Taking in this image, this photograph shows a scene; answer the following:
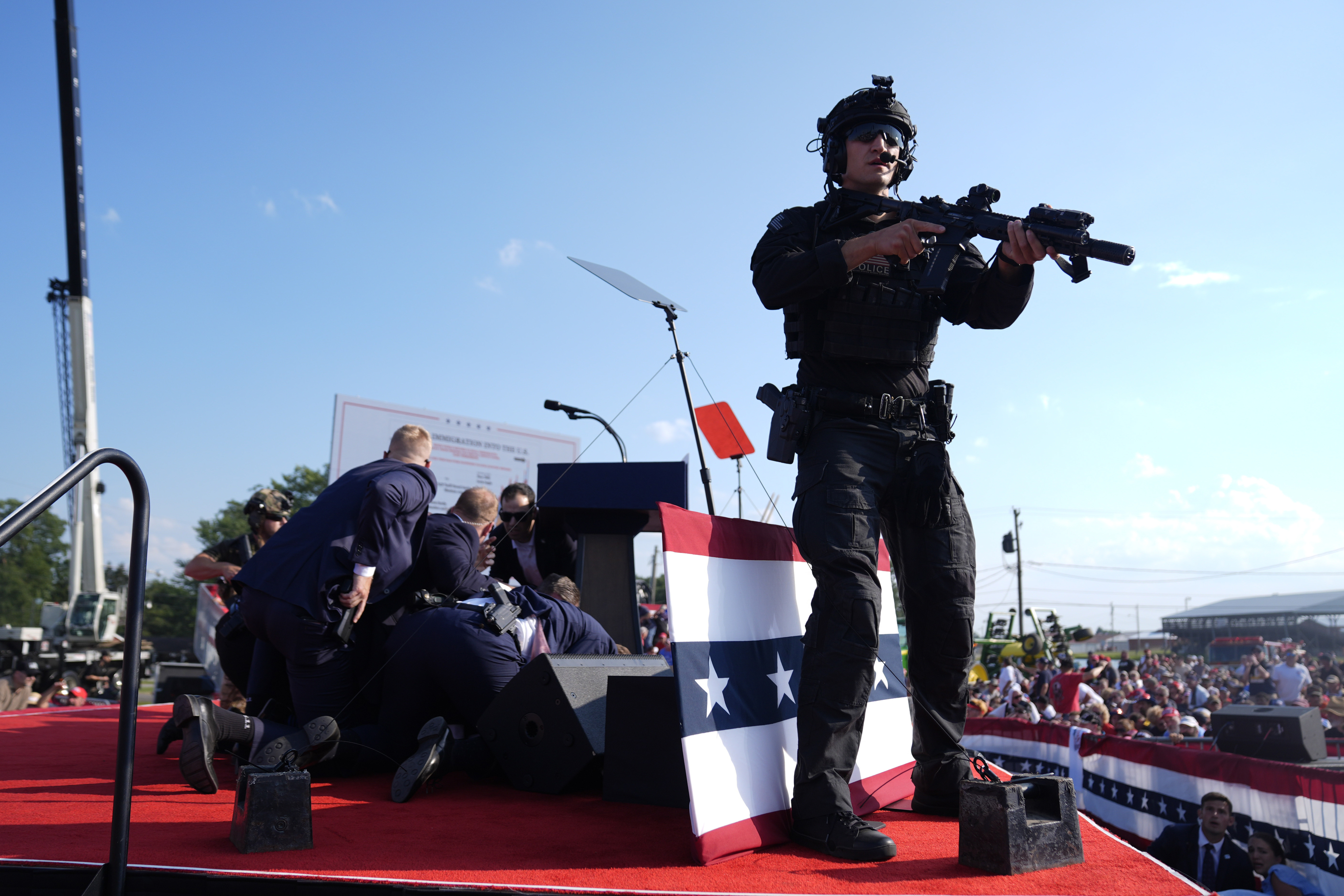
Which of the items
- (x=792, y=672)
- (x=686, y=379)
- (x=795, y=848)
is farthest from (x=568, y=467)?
(x=795, y=848)

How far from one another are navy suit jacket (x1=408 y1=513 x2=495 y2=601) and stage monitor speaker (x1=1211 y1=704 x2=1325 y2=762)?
696 cm

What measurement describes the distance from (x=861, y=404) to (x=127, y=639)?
2089mm

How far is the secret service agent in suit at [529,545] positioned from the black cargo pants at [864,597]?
12.8ft

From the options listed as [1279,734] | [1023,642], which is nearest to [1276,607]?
[1023,642]

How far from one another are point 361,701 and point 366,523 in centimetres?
87

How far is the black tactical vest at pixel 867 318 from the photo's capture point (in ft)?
9.05

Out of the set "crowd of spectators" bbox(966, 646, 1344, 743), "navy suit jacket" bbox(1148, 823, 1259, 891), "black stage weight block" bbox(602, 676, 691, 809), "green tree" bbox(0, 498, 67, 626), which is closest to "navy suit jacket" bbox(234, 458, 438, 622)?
"black stage weight block" bbox(602, 676, 691, 809)

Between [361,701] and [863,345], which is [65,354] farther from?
[863,345]

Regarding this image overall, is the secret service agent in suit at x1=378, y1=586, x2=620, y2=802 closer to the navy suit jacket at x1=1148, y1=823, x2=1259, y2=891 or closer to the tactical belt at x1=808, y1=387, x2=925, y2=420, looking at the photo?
the tactical belt at x1=808, y1=387, x2=925, y2=420

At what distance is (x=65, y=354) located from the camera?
23.4 m

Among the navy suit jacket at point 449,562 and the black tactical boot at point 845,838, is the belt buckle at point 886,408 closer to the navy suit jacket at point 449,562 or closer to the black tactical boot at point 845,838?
the black tactical boot at point 845,838

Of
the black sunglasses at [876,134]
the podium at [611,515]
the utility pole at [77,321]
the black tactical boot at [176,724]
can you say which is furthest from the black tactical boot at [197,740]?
the utility pole at [77,321]

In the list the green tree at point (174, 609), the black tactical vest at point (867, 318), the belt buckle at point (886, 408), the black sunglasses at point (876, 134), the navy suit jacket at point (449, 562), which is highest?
the black sunglasses at point (876, 134)

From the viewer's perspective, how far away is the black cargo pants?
7.80 feet
